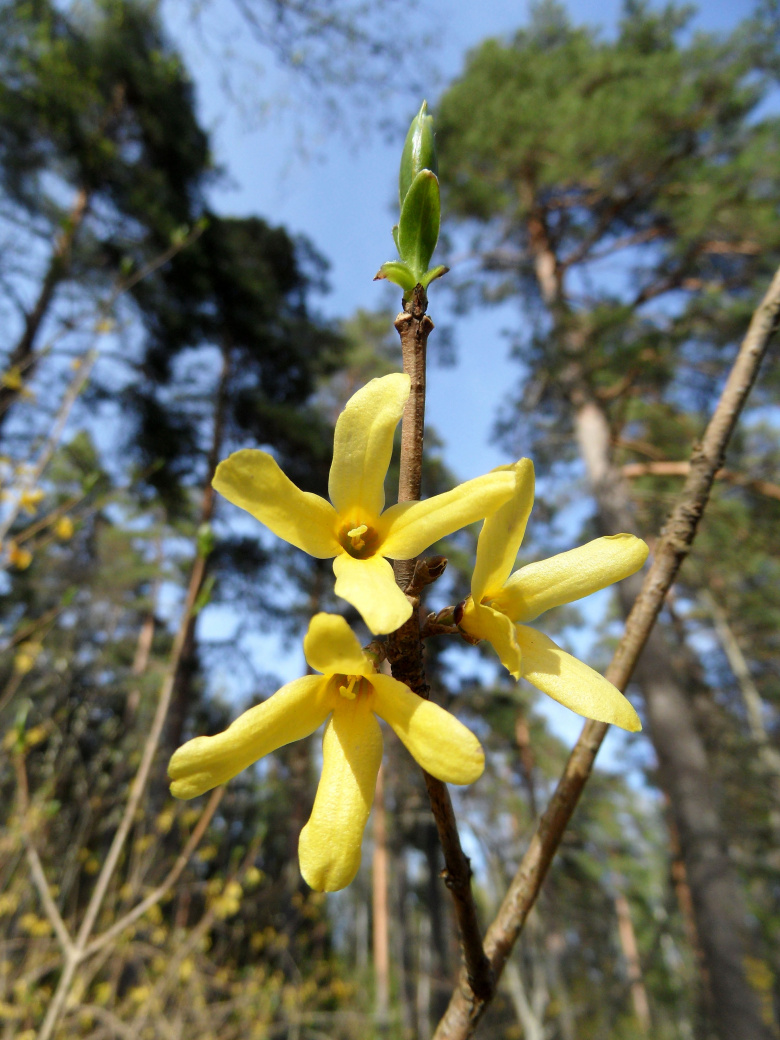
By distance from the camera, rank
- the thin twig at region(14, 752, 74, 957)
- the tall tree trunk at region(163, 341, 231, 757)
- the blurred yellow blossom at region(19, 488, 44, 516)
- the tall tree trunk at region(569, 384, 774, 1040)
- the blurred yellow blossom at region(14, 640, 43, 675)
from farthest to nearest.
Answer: the tall tree trunk at region(163, 341, 231, 757) < the tall tree trunk at region(569, 384, 774, 1040) < the blurred yellow blossom at region(14, 640, 43, 675) < the blurred yellow blossom at region(19, 488, 44, 516) < the thin twig at region(14, 752, 74, 957)

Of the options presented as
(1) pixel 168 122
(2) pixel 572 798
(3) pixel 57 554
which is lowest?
(2) pixel 572 798

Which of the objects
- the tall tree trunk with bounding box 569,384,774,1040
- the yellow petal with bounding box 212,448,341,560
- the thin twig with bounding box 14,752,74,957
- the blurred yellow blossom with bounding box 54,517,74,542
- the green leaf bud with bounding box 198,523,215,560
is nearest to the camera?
the yellow petal with bounding box 212,448,341,560

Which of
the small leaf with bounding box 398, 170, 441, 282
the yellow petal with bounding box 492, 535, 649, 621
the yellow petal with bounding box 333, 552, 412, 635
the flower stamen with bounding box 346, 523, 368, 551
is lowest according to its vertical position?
the yellow petal with bounding box 333, 552, 412, 635

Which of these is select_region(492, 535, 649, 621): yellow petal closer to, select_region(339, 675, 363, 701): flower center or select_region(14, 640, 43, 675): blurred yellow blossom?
select_region(339, 675, 363, 701): flower center

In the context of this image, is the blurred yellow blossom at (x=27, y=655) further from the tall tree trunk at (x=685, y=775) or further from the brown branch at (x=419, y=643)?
the tall tree trunk at (x=685, y=775)

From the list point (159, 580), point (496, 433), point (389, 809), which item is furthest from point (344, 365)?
point (159, 580)

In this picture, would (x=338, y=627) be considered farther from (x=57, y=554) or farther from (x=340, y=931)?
(x=57, y=554)

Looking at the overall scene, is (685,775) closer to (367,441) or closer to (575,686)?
(575,686)

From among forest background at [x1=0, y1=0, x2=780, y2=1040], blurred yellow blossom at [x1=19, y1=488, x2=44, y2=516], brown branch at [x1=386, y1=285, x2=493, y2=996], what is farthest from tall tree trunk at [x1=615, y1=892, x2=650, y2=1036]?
brown branch at [x1=386, y1=285, x2=493, y2=996]
